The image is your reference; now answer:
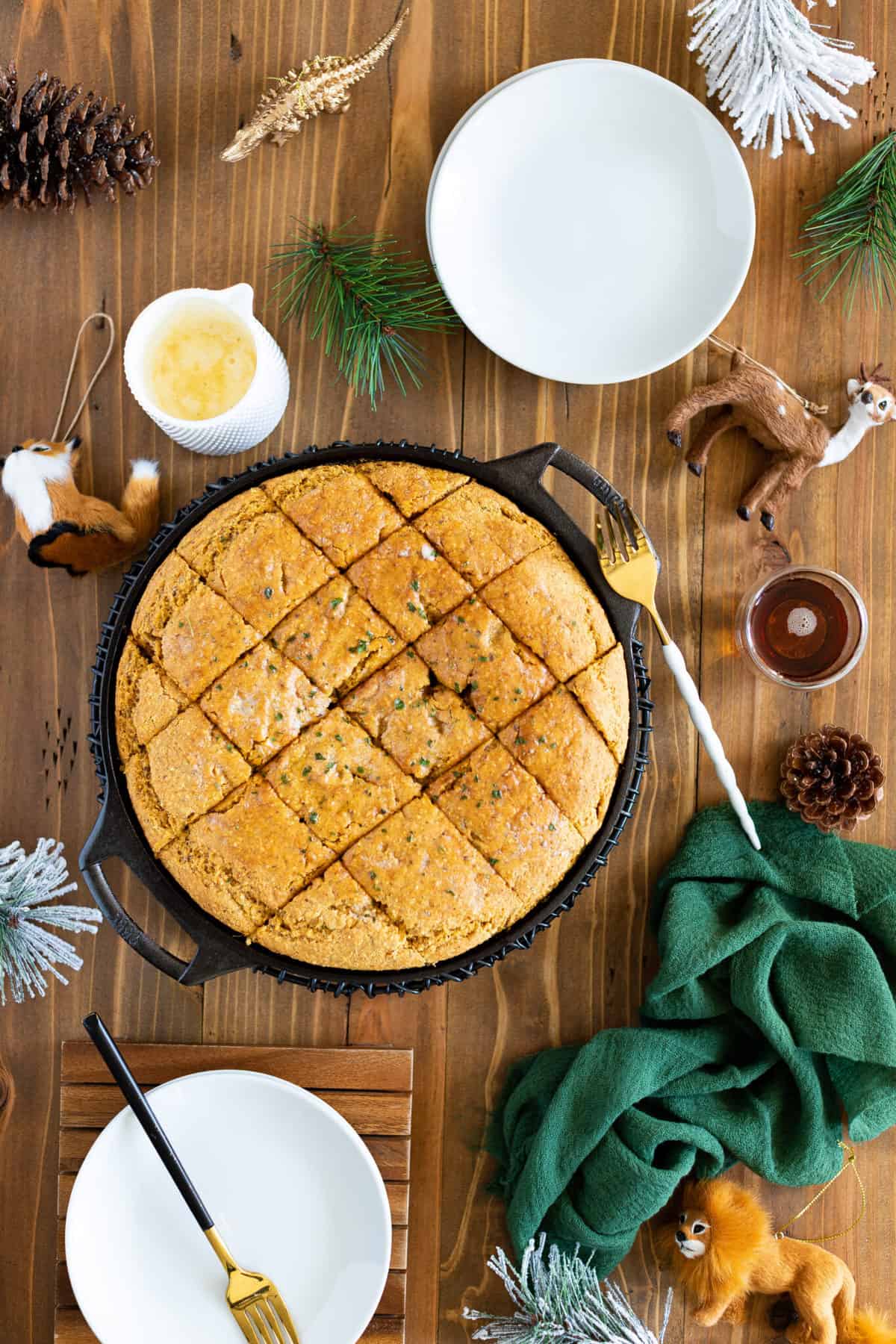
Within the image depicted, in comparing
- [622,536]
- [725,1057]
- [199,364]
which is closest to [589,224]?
[622,536]

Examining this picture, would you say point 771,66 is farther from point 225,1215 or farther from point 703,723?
point 225,1215

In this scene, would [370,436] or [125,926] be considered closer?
[125,926]

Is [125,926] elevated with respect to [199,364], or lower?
lower

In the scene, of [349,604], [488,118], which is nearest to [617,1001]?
[349,604]

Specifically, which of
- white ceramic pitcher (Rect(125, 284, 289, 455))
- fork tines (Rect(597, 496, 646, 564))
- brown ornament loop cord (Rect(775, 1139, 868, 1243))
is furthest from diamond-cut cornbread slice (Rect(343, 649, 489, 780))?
brown ornament loop cord (Rect(775, 1139, 868, 1243))

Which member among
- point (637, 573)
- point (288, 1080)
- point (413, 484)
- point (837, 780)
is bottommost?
point (288, 1080)

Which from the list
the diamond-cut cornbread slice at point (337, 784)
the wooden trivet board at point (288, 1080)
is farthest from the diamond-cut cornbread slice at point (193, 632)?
the wooden trivet board at point (288, 1080)
